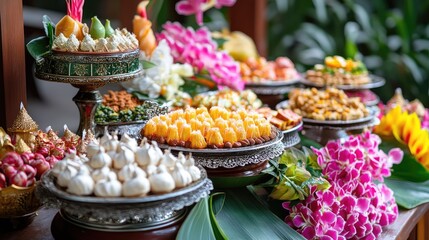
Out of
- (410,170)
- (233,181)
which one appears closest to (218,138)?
(233,181)

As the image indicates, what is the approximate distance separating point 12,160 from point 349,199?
0.77m

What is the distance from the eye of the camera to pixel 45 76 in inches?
60.8

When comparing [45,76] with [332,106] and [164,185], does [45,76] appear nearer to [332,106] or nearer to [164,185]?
[164,185]

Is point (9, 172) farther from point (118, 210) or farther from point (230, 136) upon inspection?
point (230, 136)

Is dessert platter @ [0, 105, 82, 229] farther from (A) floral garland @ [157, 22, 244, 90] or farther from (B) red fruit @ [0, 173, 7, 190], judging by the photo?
(A) floral garland @ [157, 22, 244, 90]

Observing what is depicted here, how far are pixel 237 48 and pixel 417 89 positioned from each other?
172 cm

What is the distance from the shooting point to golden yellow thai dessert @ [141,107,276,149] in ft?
4.75

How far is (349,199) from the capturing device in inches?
62.4

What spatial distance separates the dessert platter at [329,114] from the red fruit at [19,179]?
100 centimetres

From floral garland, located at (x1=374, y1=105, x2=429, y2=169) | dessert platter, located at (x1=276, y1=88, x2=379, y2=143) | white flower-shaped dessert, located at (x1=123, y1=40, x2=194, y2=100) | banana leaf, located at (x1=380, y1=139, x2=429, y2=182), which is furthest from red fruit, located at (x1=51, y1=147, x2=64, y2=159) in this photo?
floral garland, located at (x1=374, y1=105, x2=429, y2=169)

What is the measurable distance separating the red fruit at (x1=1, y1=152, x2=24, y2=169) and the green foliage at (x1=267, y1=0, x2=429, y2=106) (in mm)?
2943

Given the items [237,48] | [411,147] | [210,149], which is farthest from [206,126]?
[237,48]

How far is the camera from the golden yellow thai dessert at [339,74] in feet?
8.11

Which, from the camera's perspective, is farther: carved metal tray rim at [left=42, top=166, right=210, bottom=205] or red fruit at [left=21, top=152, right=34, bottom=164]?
red fruit at [left=21, top=152, right=34, bottom=164]
